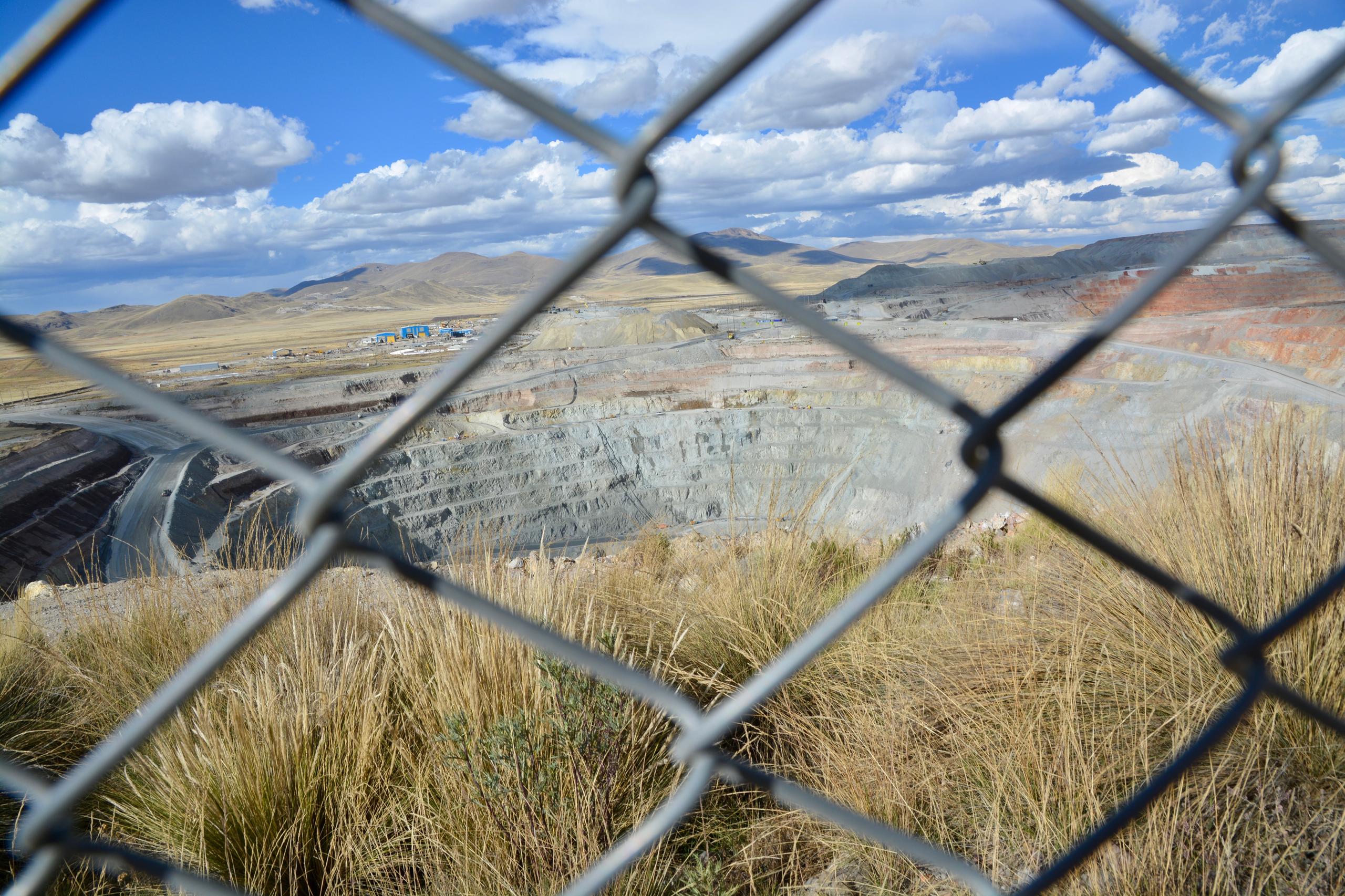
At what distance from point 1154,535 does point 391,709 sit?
94.9 inches

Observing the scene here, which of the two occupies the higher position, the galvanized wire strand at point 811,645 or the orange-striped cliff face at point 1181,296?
the galvanized wire strand at point 811,645

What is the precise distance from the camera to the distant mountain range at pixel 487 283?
12581 cm

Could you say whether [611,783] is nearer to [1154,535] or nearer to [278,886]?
[278,886]

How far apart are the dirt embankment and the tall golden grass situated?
1789 centimetres

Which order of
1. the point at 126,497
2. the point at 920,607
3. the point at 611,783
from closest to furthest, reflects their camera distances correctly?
the point at 611,783
the point at 920,607
the point at 126,497

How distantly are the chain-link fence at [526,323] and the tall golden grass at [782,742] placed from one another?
1261mm

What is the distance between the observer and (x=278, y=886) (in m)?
1.77

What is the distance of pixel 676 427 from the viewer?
29672 mm

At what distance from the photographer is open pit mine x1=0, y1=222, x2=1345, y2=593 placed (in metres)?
19.2

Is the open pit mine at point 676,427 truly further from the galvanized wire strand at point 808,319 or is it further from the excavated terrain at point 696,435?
the galvanized wire strand at point 808,319

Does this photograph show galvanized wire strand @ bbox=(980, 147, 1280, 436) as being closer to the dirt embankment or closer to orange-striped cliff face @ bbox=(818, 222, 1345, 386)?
orange-striped cliff face @ bbox=(818, 222, 1345, 386)

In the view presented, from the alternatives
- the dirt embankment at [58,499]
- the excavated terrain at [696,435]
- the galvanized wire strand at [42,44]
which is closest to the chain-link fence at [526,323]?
the galvanized wire strand at [42,44]

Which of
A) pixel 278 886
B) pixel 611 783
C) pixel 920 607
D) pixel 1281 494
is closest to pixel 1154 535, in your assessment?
pixel 1281 494

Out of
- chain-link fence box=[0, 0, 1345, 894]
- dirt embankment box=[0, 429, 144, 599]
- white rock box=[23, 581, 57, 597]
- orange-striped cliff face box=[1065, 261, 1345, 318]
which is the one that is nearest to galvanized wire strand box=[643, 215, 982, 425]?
chain-link fence box=[0, 0, 1345, 894]
